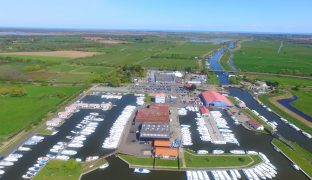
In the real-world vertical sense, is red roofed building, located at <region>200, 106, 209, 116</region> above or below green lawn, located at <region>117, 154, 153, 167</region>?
above

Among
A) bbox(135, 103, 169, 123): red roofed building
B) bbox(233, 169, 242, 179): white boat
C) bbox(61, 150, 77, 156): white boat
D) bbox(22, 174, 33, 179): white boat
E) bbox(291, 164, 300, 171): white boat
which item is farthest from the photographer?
bbox(135, 103, 169, 123): red roofed building

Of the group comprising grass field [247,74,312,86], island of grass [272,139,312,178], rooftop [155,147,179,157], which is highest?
grass field [247,74,312,86]

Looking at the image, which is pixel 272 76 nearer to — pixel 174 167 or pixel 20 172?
pixel 174 167

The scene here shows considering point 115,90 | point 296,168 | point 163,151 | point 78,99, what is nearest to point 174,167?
point 163,151

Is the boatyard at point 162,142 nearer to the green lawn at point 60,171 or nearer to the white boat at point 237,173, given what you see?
→ the white boat at point 237,173

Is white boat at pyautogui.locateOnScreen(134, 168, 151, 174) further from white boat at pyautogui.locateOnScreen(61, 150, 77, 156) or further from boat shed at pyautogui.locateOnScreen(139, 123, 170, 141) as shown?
white boat at pyautogui.locateOnScreen(61, 150, 77, 156)

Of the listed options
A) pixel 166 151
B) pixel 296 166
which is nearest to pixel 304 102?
pixel 296 166

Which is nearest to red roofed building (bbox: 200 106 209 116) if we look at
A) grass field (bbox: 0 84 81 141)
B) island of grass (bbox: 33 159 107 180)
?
island of grass (bbox: 33 159 107 180)
